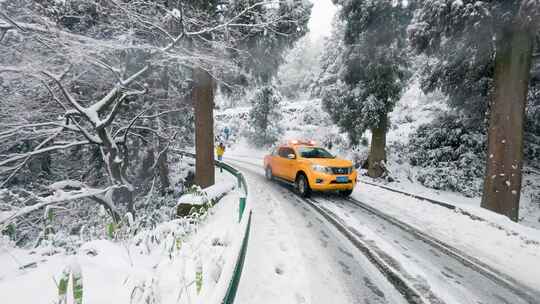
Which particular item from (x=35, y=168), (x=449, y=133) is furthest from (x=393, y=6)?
(x=35, y=168)

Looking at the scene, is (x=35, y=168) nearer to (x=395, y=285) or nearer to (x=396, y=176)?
(x=395, y=285)

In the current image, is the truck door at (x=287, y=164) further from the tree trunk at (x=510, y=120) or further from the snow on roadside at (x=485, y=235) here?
the tree trunk at (x=510, y=120)

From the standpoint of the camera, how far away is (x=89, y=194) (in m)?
7.70

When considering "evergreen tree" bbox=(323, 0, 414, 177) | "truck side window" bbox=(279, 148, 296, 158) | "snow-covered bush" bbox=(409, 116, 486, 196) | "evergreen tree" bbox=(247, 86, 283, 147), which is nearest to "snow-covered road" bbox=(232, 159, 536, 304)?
"truck side window" bbox=(279, 148, 296, 158)

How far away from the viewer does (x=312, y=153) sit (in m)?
10.4

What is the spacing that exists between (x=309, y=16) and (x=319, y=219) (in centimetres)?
767

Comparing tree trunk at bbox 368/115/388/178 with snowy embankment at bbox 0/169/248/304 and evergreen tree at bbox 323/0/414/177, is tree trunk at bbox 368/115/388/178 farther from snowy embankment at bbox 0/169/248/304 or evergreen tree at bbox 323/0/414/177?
snowy embankment at bbox 0/169/248/304

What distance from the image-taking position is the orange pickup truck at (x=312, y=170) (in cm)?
881

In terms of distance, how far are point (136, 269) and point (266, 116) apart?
26340 millimetres

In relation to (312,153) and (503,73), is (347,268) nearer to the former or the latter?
(312,153)

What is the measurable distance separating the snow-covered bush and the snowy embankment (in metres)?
13.3

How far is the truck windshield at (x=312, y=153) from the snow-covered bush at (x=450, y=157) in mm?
7773

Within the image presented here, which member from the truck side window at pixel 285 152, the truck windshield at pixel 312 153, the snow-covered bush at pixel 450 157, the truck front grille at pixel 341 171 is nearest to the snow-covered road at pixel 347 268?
the truck front grille at pixel 341 171

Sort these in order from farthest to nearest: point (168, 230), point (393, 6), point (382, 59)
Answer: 1. point (382, 59)
2. point (393, 6)
3. point (168, 230)
